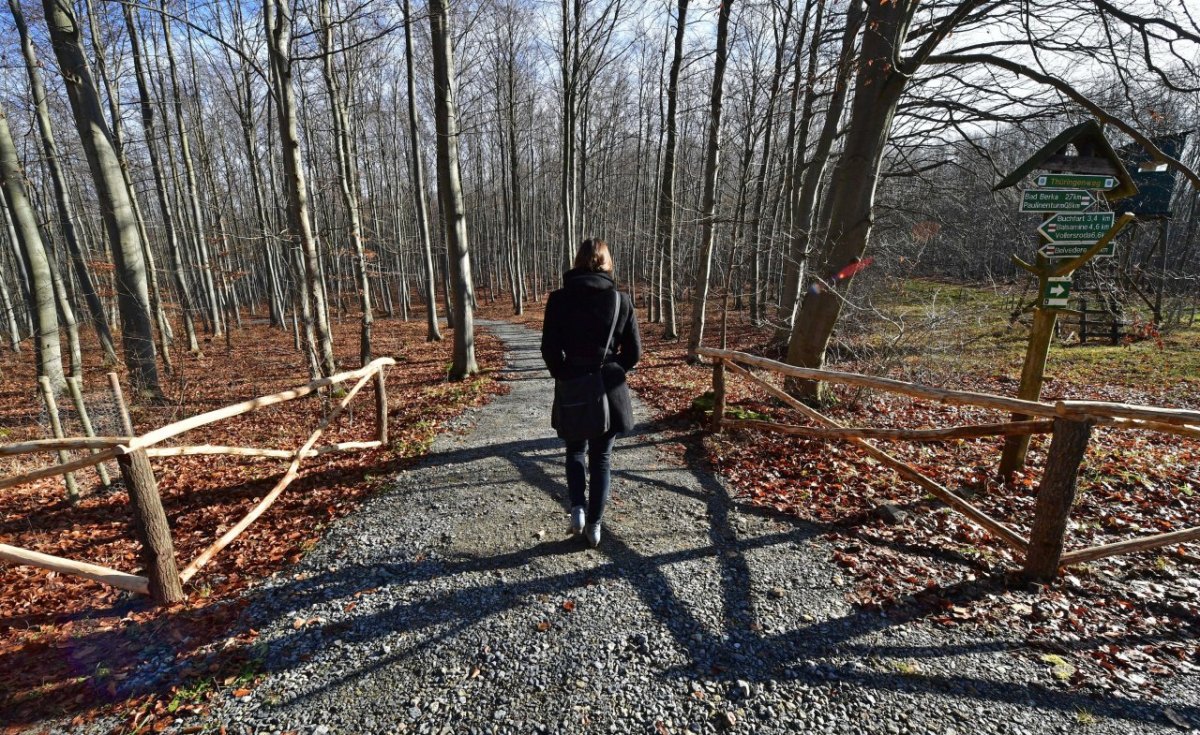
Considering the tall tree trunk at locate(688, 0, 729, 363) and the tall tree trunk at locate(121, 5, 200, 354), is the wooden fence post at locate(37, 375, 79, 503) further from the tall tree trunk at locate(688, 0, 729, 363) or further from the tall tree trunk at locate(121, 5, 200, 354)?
the tall tree trunk at locate(121, 5, 200, 354)

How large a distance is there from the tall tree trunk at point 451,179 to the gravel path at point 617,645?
633 cm

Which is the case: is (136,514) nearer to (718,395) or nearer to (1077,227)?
(718,395)

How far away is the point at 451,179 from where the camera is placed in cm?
973

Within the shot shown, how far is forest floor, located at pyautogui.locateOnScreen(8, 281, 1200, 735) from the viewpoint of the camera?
238 centimetres

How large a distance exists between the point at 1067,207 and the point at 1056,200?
10 centimetres

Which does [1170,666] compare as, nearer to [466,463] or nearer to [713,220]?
[466,463]

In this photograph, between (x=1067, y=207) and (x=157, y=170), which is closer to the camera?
(x=1067, y=207)

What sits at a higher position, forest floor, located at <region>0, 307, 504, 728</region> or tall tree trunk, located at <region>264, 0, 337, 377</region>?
tall tree trunk, located at <region>264, 0, 337, 377</region>

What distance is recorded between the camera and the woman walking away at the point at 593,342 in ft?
11.1

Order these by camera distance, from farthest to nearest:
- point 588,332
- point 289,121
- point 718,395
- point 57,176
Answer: point 57,176, point 289,121, point 718,395, point 588,332

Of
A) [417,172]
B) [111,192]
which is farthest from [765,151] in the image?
[111,192]

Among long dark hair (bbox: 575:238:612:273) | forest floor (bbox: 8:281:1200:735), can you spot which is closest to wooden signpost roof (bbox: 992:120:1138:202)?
forest floor (bbox: 8:281:1200:735)

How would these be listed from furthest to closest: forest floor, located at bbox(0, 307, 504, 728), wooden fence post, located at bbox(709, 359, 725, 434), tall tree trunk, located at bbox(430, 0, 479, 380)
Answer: tall tree trunk, located at bbox(430, 0, 479, 380) < wooden fence post, located at bbox(709, 359, 725, 434) < forest floor, located at bbox(0, 307, 504, 728)

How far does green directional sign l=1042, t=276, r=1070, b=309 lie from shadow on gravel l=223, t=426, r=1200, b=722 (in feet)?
7.81
